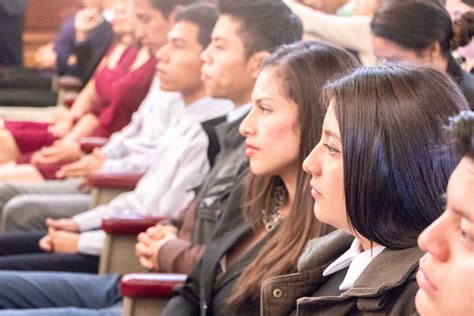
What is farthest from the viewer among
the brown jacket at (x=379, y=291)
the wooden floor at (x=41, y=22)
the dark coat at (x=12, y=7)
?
the wooden floor at (x=41, y=22)

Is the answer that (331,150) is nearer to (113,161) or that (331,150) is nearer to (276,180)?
(276,180)

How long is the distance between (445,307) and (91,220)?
2132 mm

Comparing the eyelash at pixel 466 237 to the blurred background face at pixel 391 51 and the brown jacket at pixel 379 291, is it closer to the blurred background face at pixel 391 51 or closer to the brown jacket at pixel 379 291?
the brown jacket at pixel 379 291

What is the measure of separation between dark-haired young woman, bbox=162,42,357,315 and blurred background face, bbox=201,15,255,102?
46cm

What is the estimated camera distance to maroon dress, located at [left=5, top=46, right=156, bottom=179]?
3.88 m

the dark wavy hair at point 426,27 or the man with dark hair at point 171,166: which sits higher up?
the dark wavy hair at point 426,27

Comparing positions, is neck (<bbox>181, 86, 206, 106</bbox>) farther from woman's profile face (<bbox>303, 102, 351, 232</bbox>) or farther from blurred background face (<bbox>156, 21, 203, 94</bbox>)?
→ woman's profile face (<bbox>303, 102, 351, 232</bbox>)

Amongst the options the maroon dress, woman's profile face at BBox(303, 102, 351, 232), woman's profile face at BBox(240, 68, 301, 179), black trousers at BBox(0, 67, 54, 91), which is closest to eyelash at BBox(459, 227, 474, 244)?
woman's profile face at BBox(303, 102, 351, 232)

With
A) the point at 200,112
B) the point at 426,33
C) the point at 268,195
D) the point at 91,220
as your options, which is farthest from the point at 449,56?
the point at 91,220

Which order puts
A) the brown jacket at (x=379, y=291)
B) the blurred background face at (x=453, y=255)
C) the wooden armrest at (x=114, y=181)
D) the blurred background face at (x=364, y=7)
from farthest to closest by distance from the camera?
the wooden armrest at (x=114, y=181) → the blurred background face at (x=364, y=7) → the brown jacket at (x=379, y=291) → the blurred background face at (x=453, y=255)

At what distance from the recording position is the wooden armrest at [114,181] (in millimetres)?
3199

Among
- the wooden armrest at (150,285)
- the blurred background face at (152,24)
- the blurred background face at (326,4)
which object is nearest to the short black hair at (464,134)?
the wooden armrest at (150,285)

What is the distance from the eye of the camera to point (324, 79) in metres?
Answer: 1.97

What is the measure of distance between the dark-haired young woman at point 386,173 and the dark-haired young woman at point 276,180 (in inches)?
18.0
